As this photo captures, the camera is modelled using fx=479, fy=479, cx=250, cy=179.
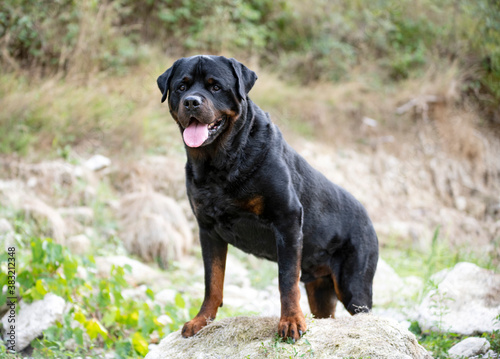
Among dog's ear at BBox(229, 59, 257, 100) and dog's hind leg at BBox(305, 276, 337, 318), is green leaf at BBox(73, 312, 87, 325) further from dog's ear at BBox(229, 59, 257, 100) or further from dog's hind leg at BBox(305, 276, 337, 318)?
dog's ear at BBox(229, 59, 257, 100)

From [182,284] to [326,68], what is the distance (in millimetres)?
7684

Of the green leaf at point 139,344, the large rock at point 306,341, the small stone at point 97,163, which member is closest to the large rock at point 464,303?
the large rock at point 306,341

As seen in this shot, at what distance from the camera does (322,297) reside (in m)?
3.68

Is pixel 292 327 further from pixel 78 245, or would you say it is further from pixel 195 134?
pixel 78 245

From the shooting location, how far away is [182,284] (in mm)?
5590

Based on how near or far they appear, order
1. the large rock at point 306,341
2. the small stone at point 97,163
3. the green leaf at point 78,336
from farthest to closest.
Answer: the small stone at point 97,163, the green leaf at point 78,336, the large rock at point 306,341

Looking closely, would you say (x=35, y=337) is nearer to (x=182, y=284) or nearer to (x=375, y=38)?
(x=182, y=284)

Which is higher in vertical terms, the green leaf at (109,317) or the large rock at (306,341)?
the large rock at (306,341)

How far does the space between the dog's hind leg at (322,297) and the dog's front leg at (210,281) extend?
0.85 m

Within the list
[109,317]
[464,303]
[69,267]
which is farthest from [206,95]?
[464,303]

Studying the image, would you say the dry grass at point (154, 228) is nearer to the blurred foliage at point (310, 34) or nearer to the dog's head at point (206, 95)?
the blurred foliage at point (310, 34)

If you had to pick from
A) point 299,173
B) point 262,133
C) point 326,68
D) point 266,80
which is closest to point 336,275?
point 299,173

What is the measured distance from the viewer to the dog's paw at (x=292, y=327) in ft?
8.83

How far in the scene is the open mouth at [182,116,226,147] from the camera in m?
Answer: 2.94
